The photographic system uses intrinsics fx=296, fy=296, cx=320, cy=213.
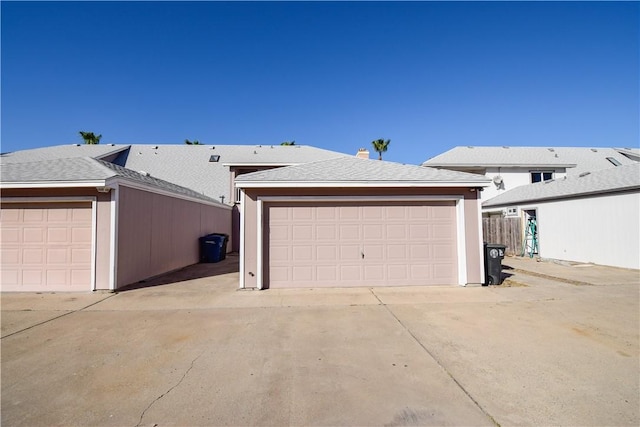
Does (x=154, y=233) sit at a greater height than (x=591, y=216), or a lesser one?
lesser

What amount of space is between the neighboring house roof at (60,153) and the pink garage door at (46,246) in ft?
42.9

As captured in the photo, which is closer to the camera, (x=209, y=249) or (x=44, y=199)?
(x=44, y=199)

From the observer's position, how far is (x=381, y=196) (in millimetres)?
8227

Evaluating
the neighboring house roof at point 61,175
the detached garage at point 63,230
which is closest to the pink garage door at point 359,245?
the detached garage at point 63,230

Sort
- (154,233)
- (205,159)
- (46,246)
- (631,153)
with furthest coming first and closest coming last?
(631,153), (205,159), (154,233), (46,246)

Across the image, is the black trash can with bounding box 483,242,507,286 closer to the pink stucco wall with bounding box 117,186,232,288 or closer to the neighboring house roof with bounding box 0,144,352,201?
the pink stucco wall with bounding box 117,186,232,288

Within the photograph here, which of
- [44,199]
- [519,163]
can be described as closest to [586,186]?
[519,163]

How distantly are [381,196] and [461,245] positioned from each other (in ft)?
8.48

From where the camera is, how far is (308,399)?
3033mm

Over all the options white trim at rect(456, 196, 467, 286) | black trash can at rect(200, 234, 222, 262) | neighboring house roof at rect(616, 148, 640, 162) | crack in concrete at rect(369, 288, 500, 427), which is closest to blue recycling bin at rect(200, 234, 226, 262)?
black trash can at rect(200, 234, 222, 262)

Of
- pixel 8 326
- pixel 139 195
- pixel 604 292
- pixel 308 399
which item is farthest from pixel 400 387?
pixel 139 195

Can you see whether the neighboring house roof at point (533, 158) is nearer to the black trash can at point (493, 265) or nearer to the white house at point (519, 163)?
the white house at point (519, 163)

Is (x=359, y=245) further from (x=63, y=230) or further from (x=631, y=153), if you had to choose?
(x=631, y=153)

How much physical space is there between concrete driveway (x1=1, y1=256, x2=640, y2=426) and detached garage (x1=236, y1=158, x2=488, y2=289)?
1339mm
